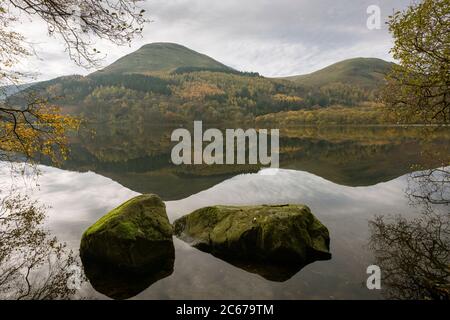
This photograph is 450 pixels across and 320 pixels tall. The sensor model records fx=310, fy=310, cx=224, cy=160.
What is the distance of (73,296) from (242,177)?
2832cm

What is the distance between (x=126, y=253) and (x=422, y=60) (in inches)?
662

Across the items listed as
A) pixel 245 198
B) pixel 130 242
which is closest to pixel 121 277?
pixel 130 242

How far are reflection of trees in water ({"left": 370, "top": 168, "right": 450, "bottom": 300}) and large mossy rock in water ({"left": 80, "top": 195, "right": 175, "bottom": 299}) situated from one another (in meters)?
8.94

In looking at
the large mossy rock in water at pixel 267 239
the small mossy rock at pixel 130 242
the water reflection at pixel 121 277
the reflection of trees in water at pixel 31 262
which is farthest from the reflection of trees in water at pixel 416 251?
the reflection of trees in water at pixel 31 262

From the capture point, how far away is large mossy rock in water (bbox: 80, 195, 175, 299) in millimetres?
12109

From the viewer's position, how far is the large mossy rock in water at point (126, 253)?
39.7 ft

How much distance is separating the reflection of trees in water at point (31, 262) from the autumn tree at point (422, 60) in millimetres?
17976

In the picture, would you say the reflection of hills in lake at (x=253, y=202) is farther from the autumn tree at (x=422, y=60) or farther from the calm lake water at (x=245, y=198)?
the autumn tree at (x=422, y=60)

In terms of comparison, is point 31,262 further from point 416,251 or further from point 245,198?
point 245,198

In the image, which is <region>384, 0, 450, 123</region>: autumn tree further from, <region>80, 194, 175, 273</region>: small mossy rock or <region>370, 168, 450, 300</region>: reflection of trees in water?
<region>80, 194, 175, 273</region>: small mossy rock
